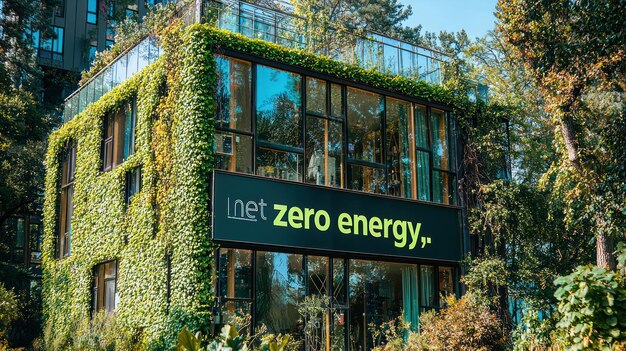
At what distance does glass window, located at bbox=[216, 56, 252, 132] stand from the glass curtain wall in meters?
0.02

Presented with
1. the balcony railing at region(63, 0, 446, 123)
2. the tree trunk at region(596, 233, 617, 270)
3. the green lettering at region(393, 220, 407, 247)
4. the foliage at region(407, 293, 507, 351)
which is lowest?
the foliage at region(407, 293, 507, 351)

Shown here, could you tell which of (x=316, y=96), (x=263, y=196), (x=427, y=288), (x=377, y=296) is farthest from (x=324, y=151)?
(x=427, y=288)

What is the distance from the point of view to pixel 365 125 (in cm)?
1841

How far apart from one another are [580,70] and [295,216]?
664 cm

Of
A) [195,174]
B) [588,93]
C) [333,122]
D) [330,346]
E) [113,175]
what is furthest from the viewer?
[588,93]

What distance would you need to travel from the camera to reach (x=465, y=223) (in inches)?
766

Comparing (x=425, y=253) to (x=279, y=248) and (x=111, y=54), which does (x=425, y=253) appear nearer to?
(x=279, y=248)

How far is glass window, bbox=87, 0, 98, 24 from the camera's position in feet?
147

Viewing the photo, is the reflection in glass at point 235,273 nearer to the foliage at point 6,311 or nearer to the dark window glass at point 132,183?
the dark window glass at point 132,183

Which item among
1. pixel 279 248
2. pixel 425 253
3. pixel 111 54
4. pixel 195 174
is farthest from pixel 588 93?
pixel 111 54

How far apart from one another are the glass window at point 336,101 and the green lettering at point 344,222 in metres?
2.43

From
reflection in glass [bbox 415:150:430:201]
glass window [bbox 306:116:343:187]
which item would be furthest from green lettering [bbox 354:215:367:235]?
reflection in glass [bbox 415:150:430:201]

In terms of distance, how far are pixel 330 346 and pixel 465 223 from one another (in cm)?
529

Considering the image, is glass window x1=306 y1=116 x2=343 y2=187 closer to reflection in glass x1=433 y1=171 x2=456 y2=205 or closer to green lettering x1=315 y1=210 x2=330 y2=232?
green lettering x1=315 y1=210 x2=330 y2=232
